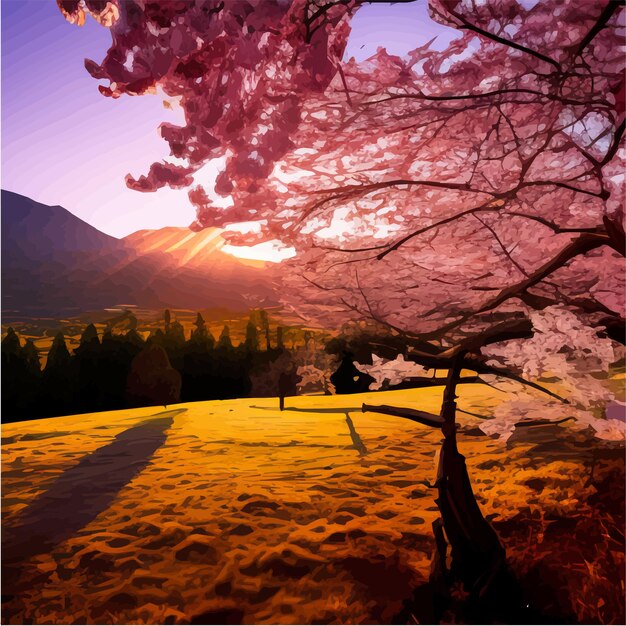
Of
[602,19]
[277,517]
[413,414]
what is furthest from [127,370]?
[602,19]

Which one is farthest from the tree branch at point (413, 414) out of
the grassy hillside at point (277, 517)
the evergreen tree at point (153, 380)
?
the evergreen tree at point (153, 380)

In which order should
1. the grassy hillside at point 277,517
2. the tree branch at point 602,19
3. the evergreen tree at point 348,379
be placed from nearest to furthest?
the tree branch at point 602,19 < the grassy hillside at point 277,517 < the evergreen tree at point 348,379

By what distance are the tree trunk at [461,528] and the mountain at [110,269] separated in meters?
2.39

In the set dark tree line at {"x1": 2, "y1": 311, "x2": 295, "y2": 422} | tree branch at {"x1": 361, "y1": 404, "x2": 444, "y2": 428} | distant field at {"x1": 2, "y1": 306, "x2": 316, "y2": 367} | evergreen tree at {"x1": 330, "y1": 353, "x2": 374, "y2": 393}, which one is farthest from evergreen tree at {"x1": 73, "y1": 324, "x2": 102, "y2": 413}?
tree branch at {"x1": 361, "y1": 404, "x2": 444, "y2": 428}

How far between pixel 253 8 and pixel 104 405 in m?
4.45

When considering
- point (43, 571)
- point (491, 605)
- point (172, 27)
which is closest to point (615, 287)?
point (491, 605)

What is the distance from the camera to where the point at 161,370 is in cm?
605

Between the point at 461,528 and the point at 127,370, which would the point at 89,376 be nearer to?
the point at 127,370

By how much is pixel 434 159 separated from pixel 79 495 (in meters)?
3.83

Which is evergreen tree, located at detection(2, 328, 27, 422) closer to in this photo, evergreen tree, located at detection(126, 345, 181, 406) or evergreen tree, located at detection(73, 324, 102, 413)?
evergreen tree, located at detection(73, 324, 102, 413)

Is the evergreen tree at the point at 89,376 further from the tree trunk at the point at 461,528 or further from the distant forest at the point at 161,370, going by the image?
the tree trunk at the point at 461,528

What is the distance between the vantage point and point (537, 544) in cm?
354

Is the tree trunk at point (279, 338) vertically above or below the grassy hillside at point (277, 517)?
above

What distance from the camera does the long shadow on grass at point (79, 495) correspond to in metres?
3.43
